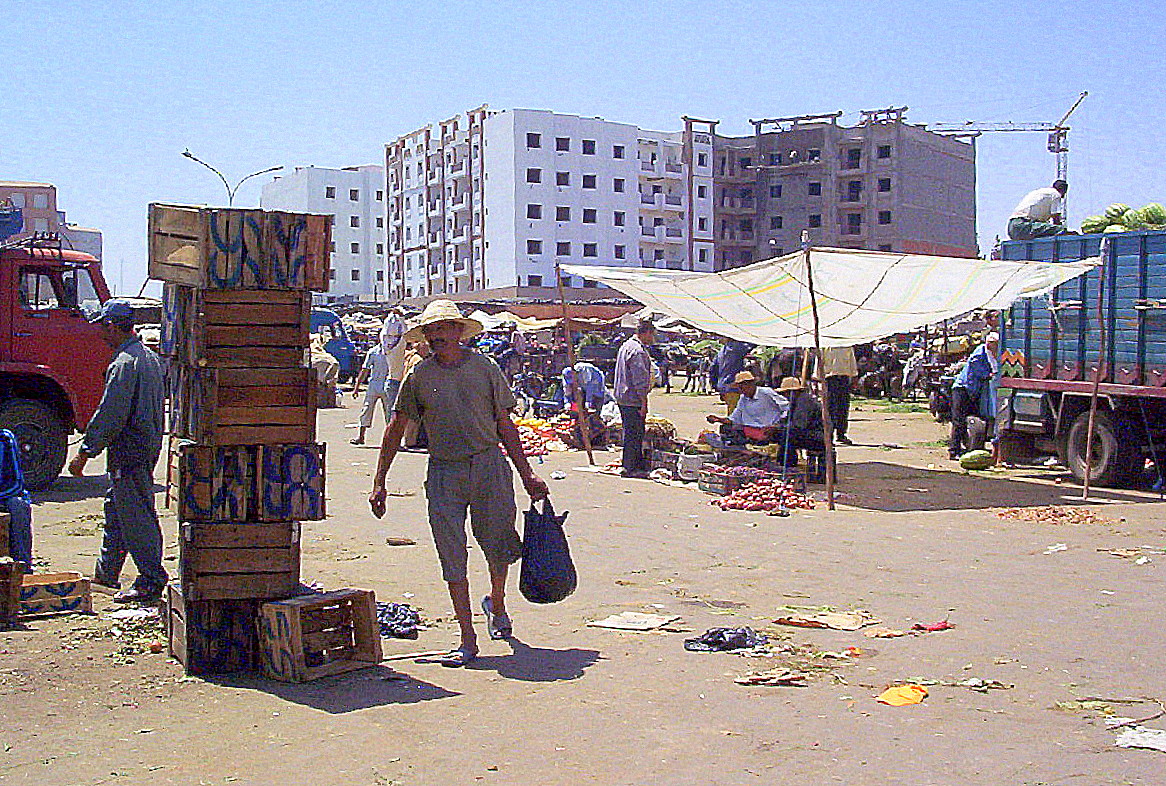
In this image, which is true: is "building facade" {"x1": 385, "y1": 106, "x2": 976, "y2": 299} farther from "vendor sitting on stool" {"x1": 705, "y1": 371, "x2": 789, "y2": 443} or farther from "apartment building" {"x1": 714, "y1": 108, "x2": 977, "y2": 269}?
"vendor sitting on stool" {"x1": 705, "y1": 371, "x2": 789, "y2": 443}

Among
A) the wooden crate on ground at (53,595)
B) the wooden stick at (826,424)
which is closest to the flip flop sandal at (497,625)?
the wooden crate on ground at (53,595)

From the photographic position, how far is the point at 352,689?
6.06 meters

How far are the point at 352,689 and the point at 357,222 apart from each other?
118360 mm

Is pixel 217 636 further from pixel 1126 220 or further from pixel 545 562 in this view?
pixel 1126 220

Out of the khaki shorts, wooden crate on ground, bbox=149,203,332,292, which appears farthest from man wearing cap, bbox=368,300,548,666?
wooden crate on ground, bbox=149,203,332,292

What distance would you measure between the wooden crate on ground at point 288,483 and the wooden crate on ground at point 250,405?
0.23ft

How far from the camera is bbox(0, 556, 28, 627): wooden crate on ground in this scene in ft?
24.5

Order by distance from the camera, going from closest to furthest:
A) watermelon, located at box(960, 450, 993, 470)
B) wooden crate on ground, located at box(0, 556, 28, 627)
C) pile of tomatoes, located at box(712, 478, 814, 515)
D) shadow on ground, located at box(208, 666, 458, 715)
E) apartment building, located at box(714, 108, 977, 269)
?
shadow on ground, located at box(208, 666, 458, 715) < wooden crate on ground, located at box(0, 556, 28, 627) < pile of tomatoes, located at box(712, 478, 814, 515) < watermelon, located at box(960, 450, 993, 470) < apartment building, located at box(714, 108, 977, 269)

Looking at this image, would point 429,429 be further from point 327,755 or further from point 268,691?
point 327,755

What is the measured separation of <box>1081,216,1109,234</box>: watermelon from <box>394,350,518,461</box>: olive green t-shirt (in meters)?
10.7

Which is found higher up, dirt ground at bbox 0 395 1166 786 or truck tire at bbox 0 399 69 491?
truck tire at bbox 0 399 69 491

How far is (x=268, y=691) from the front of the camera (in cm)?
604

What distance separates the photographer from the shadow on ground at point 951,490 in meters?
13.3

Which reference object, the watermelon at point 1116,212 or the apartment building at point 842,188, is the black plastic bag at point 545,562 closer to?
the watermelon at point 1116,212
